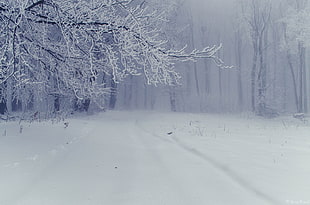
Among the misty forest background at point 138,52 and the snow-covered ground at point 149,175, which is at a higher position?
the misty forest background at point 138,52

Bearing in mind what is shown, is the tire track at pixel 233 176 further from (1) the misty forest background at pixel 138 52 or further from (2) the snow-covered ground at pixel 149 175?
(1) the misty forest background at pixel 138 52

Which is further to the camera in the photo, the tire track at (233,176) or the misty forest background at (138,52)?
the misty forest background at (138,52)

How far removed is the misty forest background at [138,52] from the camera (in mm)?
6207

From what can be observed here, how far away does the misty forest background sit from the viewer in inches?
244

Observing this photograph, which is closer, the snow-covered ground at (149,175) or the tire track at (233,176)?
the tire track at (233,176)

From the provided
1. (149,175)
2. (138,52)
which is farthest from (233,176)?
(138,52)

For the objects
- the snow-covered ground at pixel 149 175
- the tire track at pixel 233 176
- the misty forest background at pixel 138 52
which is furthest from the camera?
the misty forest background at pixel 138 52

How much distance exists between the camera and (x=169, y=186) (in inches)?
166

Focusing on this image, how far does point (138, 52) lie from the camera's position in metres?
6.45

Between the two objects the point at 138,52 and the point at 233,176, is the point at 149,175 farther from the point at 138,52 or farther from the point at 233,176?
the point at 138,52

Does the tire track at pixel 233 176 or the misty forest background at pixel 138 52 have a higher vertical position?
the misty forest background at pixel 138 52

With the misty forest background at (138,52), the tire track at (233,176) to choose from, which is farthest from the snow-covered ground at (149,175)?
the misty forest background at (138,52)

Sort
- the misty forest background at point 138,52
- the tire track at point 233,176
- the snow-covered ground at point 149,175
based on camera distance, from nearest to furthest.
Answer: the tire track at point 233,176 < the snow-covered ground at point 149,175 < the misty forest background at point 138,52

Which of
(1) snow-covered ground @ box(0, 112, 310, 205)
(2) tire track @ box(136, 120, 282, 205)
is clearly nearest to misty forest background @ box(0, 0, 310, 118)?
(1) snow-covered ground @ box(0, 112, 310, 205)
